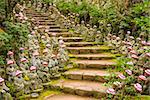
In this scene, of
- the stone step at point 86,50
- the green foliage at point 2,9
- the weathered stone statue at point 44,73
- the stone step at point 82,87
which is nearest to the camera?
the stone step at point 82,87

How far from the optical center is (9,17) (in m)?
6.57

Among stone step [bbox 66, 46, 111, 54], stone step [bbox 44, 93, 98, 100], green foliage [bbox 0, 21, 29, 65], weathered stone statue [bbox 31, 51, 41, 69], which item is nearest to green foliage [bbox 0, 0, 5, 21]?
green foliage [bbox 0, 21, 29, 65]

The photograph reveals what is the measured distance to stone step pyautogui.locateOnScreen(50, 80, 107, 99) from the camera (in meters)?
5.50

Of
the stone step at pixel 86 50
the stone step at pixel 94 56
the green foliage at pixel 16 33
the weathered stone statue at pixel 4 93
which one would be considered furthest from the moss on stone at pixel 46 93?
the stone step at pixel 86 50

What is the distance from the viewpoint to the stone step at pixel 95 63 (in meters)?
6.62

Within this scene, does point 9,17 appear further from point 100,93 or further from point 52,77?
point 100,93

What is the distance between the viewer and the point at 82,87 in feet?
18.9

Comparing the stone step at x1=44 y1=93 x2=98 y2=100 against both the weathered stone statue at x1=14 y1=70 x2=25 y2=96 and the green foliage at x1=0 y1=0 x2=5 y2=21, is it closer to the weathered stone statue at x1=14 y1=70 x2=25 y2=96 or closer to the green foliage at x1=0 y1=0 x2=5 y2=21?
the weathered stone statue at x1=14 y1=70 x2=25 y2=96

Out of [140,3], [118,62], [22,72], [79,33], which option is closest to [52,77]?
[22,72]

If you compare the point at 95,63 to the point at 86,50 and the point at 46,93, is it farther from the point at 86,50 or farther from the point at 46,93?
the point at 46,93

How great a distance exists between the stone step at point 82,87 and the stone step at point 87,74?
0.39ft

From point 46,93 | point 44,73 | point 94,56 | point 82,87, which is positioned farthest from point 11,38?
point 94,56

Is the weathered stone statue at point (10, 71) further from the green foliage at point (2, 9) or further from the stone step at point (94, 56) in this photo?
the stone step at point (94, 56)

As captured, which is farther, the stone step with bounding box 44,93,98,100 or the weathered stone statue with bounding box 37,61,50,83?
the weathered stone statue with bounding box 37,61,50,83
